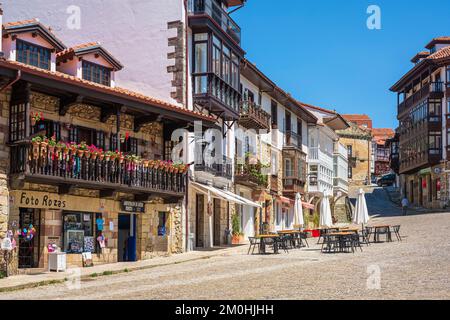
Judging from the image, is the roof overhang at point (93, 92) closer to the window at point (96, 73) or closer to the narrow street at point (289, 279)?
the window at point (96, 73)

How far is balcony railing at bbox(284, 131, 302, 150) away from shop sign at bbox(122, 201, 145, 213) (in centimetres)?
2177

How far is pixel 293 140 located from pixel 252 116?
1179 centimetres

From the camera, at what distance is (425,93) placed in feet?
212

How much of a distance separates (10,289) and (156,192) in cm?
955

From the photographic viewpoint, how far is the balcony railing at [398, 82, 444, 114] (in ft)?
205

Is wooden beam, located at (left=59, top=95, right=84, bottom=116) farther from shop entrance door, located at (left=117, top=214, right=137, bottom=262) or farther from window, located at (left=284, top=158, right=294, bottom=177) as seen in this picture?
window, located at (left=284, top=158, right=294, bottom=177)

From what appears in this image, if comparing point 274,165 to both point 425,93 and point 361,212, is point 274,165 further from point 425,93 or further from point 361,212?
point 425,93

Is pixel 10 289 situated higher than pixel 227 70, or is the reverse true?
pixel 227 70

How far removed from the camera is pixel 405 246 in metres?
29.2

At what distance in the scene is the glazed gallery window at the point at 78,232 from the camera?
2412 centimetres

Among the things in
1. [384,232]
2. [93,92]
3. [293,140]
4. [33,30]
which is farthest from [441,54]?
[33,30]

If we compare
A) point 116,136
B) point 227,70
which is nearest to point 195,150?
point 227,70

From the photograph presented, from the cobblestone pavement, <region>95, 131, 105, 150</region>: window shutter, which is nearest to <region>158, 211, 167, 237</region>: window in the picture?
the cobblestone pavement
